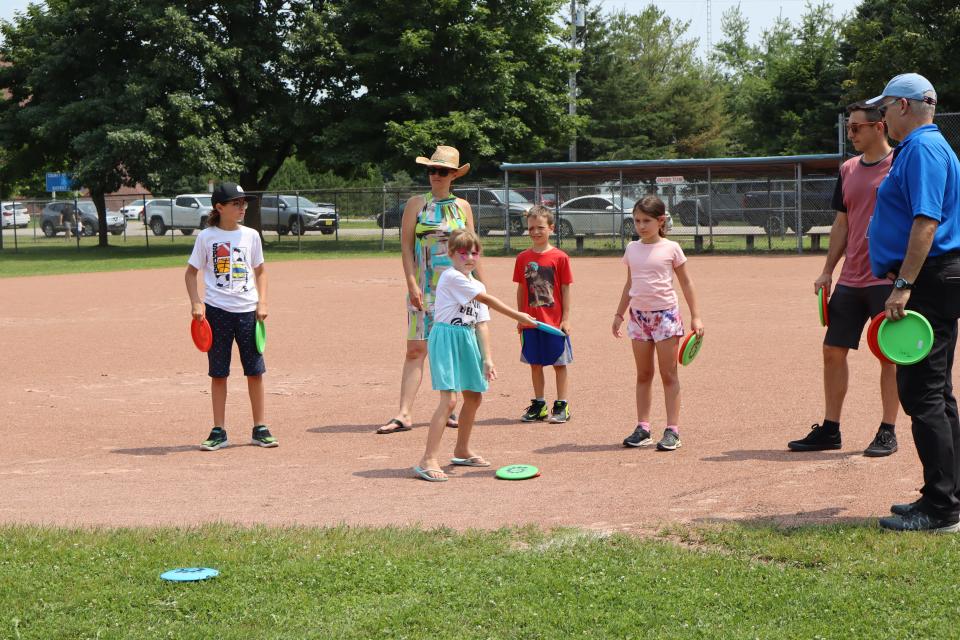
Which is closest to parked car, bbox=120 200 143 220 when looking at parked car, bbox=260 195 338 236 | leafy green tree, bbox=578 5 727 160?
parked car, bbox=260 195 338 236

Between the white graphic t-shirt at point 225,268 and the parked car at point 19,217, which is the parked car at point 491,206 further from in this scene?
the white graphic t-shirt at point 225,268

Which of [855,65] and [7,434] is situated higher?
[855,65]

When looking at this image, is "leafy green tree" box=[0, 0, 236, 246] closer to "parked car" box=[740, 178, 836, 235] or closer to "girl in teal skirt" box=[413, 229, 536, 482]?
"parked car" box=[740, 178, 836, 235]

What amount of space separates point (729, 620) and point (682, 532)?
1.14m

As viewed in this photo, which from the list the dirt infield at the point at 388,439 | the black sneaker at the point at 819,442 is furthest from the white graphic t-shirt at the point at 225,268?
the black sneaker at the point at 819,442

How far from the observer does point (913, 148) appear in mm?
5004

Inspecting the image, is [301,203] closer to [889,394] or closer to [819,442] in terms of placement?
[819,442]

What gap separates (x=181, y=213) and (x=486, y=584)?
44898mm

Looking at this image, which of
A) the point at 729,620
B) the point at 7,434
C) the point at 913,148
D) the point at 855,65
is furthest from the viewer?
the point at 855,65

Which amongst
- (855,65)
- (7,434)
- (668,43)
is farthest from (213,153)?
(668,43)

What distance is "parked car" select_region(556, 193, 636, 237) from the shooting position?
109 feet

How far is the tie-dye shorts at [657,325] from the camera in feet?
23.1

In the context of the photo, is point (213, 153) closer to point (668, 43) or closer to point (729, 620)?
point (729, 620)

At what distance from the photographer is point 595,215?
3366 centimetres
